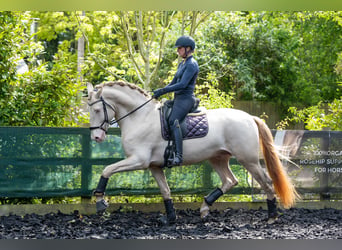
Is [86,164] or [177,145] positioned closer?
[177,145]

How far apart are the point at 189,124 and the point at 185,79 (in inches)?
26.2

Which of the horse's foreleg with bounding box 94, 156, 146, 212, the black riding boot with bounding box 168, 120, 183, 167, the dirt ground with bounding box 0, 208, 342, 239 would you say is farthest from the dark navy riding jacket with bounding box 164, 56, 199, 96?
the dirt ground with bounding box 0, 208, 342, 239

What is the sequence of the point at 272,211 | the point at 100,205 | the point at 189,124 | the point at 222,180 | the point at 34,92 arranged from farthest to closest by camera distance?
1. the point at 34,92
2. the point at 222,180
3. the point at 272,211
4. the point at 189,124
5. the point at 100,205

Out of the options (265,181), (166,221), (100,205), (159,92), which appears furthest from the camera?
(265,181)

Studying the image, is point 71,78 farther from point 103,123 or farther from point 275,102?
point 275,102

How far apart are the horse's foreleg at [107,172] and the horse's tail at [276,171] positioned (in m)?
1.95

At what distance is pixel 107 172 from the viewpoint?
736 cm

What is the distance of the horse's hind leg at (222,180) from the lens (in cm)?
811

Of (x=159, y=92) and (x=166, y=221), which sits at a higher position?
(x=159, y=92)

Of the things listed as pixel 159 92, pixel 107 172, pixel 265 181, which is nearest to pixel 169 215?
pixel 107 172

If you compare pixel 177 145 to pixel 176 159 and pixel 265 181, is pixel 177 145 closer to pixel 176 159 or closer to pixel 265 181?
pixel 176 159

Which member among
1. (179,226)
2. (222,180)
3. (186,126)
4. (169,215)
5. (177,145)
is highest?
(186,126)

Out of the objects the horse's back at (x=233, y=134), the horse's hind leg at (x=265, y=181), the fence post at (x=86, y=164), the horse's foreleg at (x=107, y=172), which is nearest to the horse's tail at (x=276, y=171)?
the horse's hind leg at (x=265, y=181)

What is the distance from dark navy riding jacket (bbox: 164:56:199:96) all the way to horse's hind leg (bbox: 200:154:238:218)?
1234 mm
